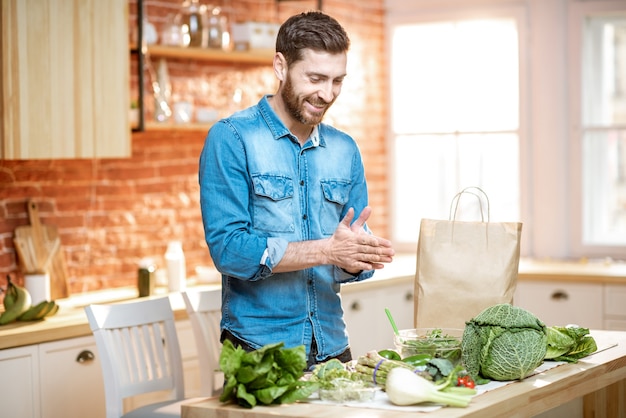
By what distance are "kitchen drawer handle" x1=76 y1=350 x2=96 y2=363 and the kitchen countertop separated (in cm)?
7

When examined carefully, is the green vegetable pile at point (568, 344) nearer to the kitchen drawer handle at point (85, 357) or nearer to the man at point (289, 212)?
the man at point (289, 212)

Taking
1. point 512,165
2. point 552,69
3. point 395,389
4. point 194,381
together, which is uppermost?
point 552,69

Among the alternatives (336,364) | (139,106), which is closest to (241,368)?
(336,364)

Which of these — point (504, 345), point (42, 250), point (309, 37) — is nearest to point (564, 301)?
point (42, 250)

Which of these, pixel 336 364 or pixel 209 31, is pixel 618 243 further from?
pixel 336 364

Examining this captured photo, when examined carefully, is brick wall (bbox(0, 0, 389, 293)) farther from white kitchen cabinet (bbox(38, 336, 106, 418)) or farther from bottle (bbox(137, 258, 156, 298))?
white kitchen cabinet (bbox(38, 336, 106, 418))

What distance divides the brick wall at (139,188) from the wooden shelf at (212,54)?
3.5 inches

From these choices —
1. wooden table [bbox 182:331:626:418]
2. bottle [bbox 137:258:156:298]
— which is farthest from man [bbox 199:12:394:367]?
bottle [bbox 137:258:156:298]

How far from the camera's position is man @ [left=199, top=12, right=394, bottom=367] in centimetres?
264

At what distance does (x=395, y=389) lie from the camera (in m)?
2.28

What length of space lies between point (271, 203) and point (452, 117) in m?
3.46

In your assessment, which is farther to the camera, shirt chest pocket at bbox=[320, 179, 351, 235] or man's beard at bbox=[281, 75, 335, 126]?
shirt chest pocket at bbox=[320, 179, 351, 235]

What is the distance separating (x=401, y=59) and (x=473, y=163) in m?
0.80

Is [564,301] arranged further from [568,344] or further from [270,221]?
[270,221]
